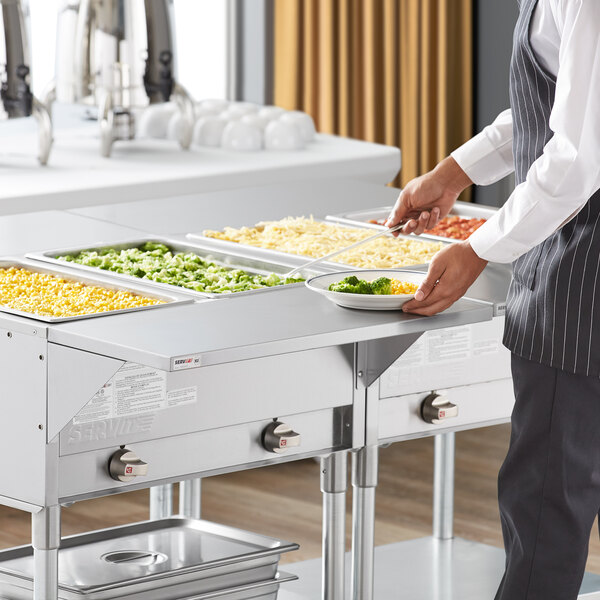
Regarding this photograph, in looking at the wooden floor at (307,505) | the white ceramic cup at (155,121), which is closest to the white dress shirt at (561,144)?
the wooden floor at (307,505)

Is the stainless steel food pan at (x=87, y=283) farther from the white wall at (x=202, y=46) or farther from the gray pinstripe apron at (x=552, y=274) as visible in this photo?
the white wall at (x=202, y=46)

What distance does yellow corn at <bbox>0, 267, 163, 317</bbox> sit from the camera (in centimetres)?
215

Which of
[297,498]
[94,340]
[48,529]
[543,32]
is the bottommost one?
[297,498]

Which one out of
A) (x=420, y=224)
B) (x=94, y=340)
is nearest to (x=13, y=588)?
(x=94, y=340)

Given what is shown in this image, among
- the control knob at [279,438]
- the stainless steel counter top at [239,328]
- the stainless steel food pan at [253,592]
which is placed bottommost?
the stainless steel food pan at [253,592]

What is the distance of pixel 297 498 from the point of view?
Answer: 388cm

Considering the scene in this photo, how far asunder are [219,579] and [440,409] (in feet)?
1.69

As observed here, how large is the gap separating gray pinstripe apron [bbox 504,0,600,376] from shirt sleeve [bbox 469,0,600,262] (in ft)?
0.17

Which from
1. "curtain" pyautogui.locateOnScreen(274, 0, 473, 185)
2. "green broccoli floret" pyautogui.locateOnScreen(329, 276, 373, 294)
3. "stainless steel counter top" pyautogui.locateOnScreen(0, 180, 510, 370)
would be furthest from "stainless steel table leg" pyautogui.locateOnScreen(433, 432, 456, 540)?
"curtain" pyautogui.locateOnScreen(274, 0, 473, 185)

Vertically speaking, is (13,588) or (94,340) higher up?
(94,340)

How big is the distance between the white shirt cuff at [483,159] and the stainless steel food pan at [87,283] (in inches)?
22.1

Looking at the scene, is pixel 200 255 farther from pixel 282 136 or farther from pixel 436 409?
pixel 282 136

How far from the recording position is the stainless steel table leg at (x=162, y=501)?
10.2 ft

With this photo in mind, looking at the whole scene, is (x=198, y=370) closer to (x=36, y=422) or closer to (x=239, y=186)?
(x=36, y=422)
